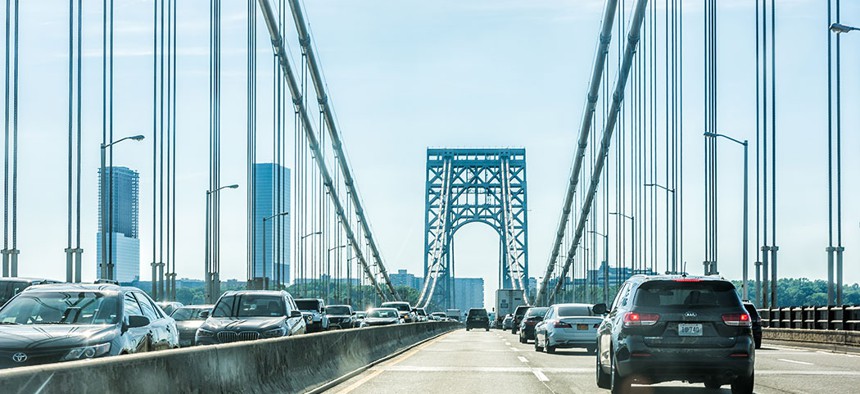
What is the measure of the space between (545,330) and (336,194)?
51.4 metres

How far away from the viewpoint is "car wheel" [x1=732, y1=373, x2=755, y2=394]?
1585cm

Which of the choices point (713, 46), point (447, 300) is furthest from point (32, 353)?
point (447, 300)

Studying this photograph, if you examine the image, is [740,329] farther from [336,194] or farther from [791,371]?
[336,194]

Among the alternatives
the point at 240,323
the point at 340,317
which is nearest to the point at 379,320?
the point at 340,317

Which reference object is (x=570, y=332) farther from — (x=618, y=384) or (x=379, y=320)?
(x=379, y=320)

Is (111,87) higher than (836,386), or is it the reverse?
(111,87)

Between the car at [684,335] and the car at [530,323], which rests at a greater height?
the car at [684,335]

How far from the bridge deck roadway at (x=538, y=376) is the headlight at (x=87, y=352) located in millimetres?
3830

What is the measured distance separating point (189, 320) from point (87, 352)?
19.8 m

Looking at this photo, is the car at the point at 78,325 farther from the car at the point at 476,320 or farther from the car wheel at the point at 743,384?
the car at the point at 476,320

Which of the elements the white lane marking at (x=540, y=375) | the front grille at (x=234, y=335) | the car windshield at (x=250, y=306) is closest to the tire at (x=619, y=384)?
the white lane marking at (x=540, y=375)

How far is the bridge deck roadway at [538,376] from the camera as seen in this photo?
17641 millimetres

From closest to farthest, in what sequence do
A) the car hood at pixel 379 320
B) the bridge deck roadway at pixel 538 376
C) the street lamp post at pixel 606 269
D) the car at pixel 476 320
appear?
the bridge deck roadway at pixel 538 376 < the car hood at pixel 379 320 < the street lamp post at pixel 606 269 < the car at pixel 476 320

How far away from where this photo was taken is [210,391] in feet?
40.9
